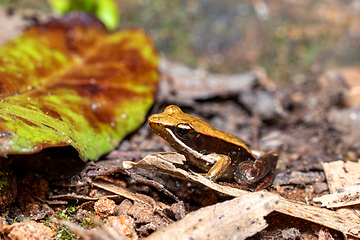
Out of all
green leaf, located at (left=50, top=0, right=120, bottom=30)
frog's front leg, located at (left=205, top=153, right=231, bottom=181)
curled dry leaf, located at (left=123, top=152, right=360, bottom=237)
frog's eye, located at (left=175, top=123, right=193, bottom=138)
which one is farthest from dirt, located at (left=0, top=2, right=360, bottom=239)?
green leaf, located at (left=50, top=0, right=120, bottom=30)

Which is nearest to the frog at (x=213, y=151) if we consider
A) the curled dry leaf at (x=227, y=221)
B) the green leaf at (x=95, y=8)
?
the curled dry leaf at (x=227, y=221)

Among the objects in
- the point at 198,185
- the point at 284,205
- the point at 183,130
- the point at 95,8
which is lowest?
the point at 198,185

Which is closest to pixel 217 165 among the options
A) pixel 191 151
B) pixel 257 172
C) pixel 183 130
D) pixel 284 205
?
pixel 191 151

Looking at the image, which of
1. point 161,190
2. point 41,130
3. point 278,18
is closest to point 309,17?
point 278,18

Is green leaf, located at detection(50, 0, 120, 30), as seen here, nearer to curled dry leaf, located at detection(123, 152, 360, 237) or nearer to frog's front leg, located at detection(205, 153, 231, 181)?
frog's front leg, located at detection(205, 153, 231, 181)

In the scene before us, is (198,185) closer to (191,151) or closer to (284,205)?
A: (191,151)
